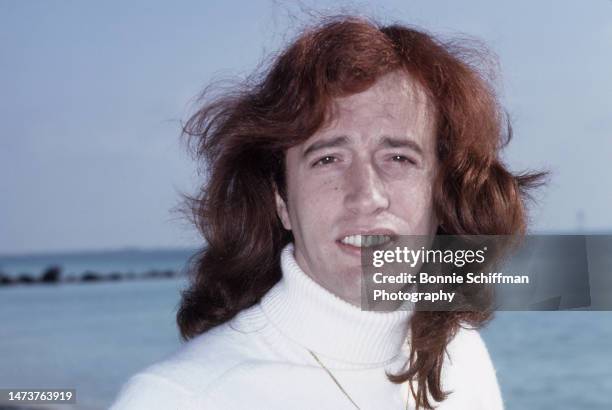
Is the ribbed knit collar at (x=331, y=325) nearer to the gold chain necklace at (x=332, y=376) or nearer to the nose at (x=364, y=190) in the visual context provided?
the gold chain necklace at (x=332, y=376)

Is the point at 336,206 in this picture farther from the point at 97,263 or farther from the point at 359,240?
the point at 97,263

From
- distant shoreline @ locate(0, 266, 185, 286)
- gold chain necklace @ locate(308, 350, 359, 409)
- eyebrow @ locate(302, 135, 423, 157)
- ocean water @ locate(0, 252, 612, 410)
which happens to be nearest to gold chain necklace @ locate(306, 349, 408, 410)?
gold chain necklace @ locate(308, 350, 359, 409)

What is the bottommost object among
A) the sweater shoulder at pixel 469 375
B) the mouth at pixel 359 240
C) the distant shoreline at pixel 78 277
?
the sweater shoulder at pixel 469 375

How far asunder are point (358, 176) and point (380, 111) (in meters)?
0.08

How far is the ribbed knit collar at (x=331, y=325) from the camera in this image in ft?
4.09

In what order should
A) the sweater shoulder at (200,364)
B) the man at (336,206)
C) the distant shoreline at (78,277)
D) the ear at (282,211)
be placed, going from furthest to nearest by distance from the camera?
the distant shoreline at (78,277)
the ear at (282,211)
the man at (336,206)
the sweater shoulder at (200,364)

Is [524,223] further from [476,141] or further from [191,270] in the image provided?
[191,270]

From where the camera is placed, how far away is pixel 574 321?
588 cm

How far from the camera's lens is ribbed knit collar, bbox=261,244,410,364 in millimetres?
1248

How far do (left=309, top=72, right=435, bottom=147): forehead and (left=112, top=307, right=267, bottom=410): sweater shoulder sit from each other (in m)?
0.25

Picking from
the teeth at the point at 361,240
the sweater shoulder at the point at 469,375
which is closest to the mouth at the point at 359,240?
the teeth at the point at 361,240

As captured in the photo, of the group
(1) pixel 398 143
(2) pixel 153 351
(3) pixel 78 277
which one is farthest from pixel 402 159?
(3) pixel 78 277

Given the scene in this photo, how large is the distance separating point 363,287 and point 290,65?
0.30 meters

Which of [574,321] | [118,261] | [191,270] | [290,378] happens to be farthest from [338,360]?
[118,261]
